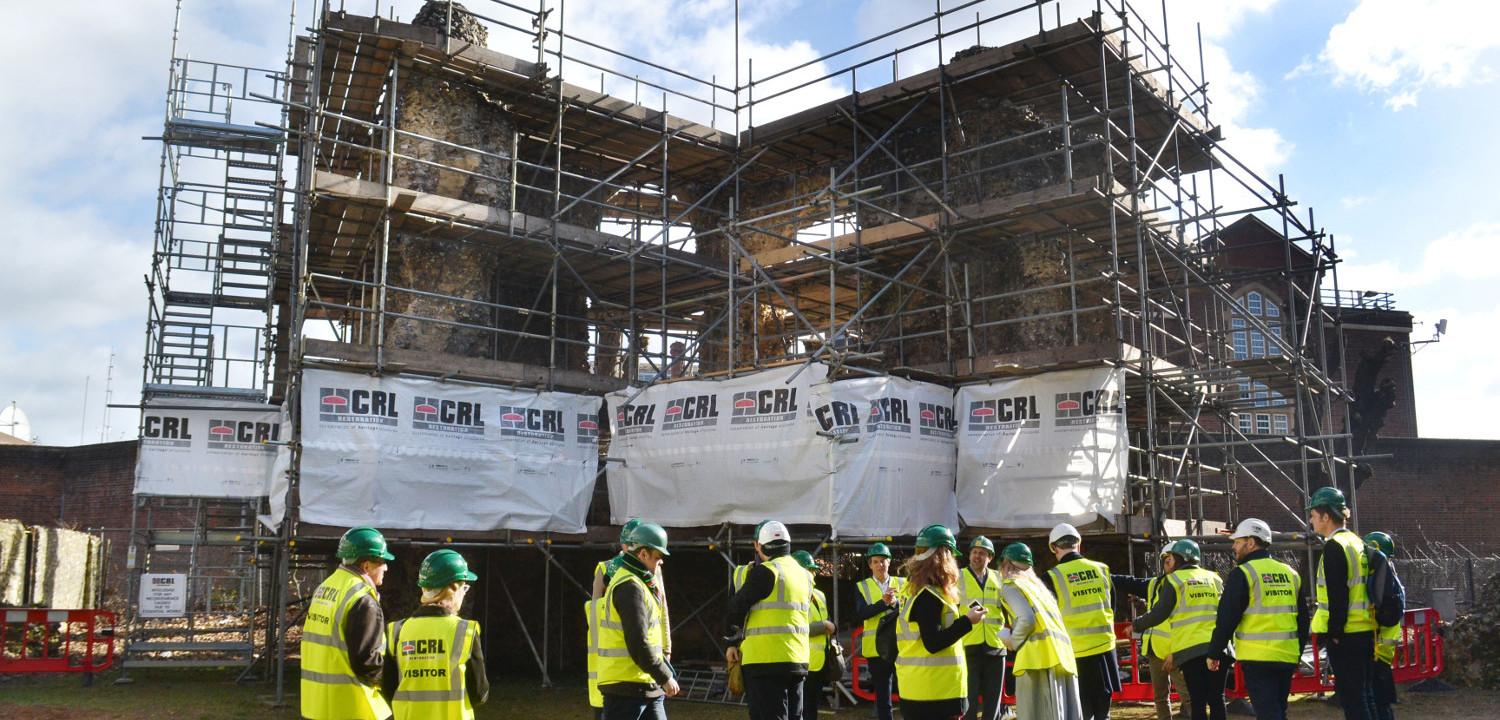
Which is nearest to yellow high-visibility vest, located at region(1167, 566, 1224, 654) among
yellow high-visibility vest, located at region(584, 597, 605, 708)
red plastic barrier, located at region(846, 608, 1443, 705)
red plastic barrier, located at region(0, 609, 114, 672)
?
red plastic barrier, located at region(846, 608, 1443, 705)

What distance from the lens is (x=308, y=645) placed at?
20.1 feet

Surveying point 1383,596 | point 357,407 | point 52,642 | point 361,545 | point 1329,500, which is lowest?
point 52,642

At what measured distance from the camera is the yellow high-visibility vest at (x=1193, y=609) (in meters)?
8.82

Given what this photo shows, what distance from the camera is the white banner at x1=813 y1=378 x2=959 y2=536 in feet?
48.3

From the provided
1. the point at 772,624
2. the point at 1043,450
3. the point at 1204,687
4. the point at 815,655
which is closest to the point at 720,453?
the point at 1043,450

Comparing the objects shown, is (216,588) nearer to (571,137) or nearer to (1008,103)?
(571,137)

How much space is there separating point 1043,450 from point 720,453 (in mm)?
4284

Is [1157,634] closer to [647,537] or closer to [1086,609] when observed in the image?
[1086,609]

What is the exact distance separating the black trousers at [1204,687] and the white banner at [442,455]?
1008 centimetres

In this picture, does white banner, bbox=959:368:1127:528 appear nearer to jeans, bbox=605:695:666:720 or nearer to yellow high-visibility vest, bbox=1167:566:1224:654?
yellow high-visibility vest, bbox=1167:566:1224:654

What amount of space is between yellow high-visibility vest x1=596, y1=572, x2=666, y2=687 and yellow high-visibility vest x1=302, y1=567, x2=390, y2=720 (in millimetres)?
1223

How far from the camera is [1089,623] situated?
8.77 metres

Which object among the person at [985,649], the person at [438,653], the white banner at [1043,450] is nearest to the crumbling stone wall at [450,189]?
the white banner at [1043,450]

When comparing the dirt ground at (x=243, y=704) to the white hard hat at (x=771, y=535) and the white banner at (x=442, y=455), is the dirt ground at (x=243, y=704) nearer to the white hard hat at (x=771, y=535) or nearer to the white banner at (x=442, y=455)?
the white banner at (x=442, y=455)
